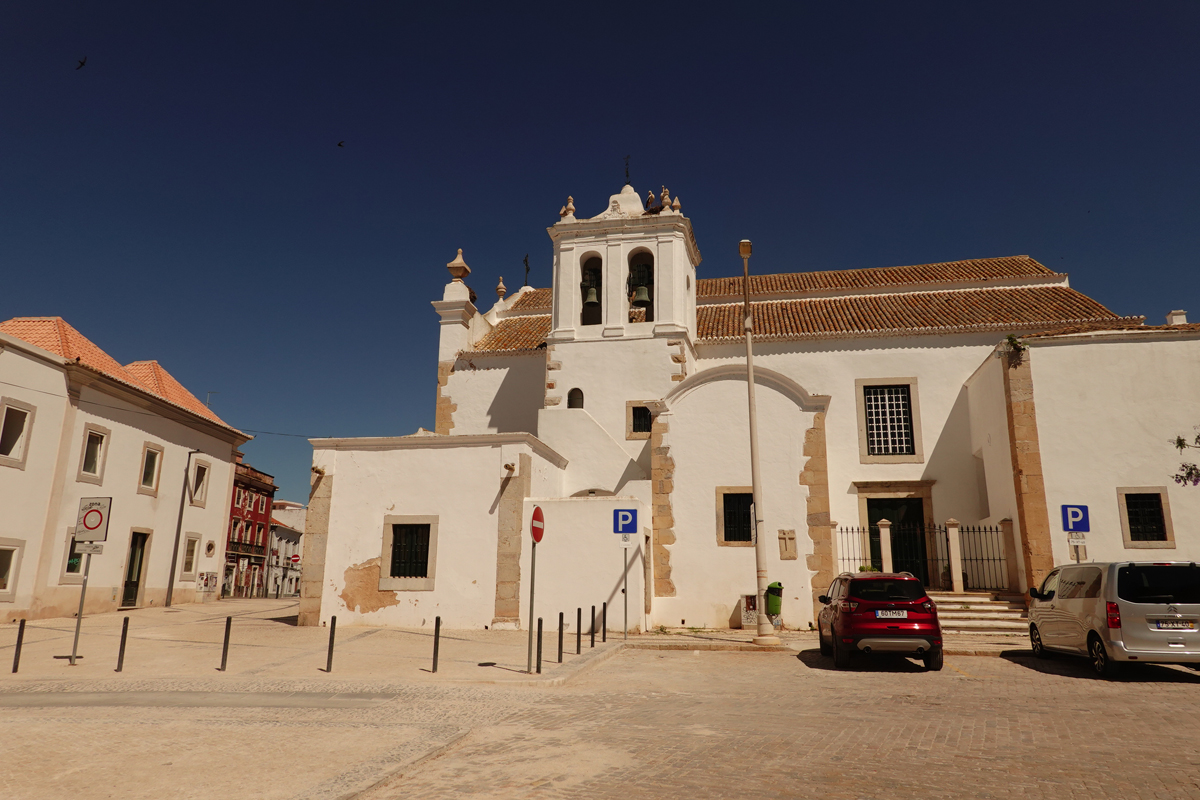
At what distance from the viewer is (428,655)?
1355cm

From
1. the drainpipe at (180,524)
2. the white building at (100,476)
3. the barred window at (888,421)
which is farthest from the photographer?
the drainpipe at (180,524)

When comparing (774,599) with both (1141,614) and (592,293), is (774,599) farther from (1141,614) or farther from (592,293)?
(592,293)

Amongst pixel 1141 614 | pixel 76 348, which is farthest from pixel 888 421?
pixel 76 348

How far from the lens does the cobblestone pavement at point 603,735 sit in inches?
221

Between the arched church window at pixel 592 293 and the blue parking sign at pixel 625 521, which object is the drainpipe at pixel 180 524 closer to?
the arched church window at pixel 592 293

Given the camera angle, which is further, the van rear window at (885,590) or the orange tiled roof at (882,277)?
the orange tiled roof at (882,277)

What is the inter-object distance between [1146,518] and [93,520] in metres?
22.1

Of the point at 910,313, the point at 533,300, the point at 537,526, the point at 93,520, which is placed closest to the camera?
the point at 93,520

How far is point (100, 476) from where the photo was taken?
23000mm

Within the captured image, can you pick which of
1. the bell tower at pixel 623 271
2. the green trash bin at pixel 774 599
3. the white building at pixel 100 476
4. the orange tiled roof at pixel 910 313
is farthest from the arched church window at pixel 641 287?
the white building at pixel 100 476

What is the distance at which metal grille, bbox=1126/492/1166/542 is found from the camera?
18156 mm

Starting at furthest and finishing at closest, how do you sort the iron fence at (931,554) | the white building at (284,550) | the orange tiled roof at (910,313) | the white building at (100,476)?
the white building at (284,550) < the orange tiled roof at (910,313) < the iron fence at (931,554) < the white building at (100,476)

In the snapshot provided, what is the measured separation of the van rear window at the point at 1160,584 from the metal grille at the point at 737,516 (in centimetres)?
927

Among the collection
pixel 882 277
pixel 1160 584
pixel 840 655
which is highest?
pixel 882 277
